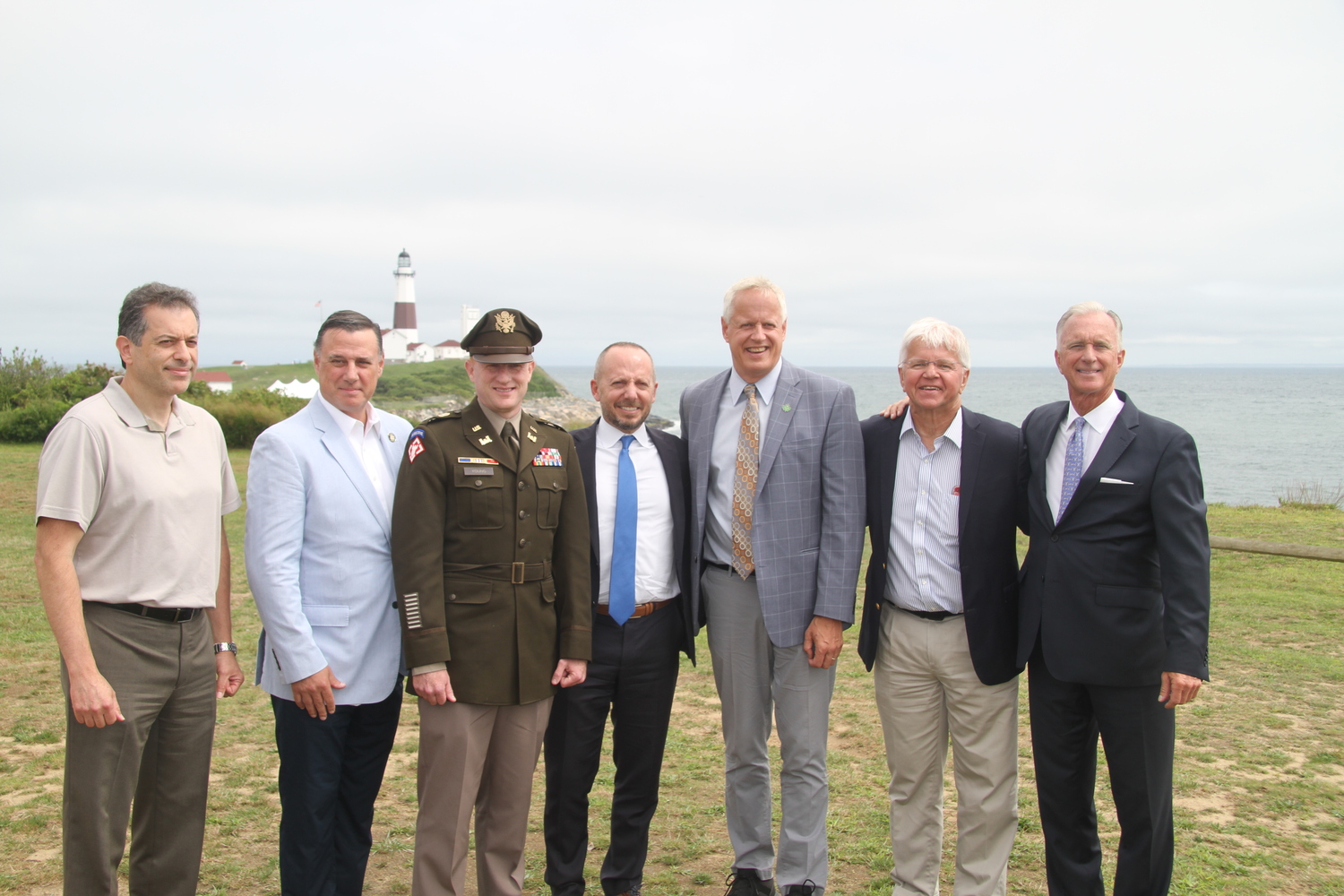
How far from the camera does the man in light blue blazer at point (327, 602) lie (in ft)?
9.82

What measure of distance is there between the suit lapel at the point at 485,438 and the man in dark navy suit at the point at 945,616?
1.51 m

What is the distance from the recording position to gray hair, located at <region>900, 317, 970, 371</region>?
11.3 ft

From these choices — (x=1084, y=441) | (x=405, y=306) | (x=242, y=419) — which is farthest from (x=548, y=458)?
(x=405, y=306)

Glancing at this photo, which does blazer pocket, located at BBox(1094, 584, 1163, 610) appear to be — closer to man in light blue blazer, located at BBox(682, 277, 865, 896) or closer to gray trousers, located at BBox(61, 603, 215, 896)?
man in light blue blazer, located at BBox(682, 277, 865, 896)

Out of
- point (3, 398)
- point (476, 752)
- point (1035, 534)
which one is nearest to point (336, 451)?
point (476, 752)

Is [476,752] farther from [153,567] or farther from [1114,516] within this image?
[1114,516]

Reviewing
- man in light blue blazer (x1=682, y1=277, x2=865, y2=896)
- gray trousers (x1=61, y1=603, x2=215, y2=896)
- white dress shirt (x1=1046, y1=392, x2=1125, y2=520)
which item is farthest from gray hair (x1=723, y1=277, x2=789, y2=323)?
gray trousers (x1=61, y1=603, x2=215, y2=896)

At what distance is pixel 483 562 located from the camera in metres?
3.17

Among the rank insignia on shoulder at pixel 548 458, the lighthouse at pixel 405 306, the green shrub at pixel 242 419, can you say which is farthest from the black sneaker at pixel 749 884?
the lighthouse at pixel 405 306

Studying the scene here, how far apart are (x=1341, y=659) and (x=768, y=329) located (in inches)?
241

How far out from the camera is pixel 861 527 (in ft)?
11.8

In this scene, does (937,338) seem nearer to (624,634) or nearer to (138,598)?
(624,634)

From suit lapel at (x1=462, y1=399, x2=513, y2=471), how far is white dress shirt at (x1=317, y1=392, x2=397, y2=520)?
333mm

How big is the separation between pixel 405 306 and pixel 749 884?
91.2 meters
